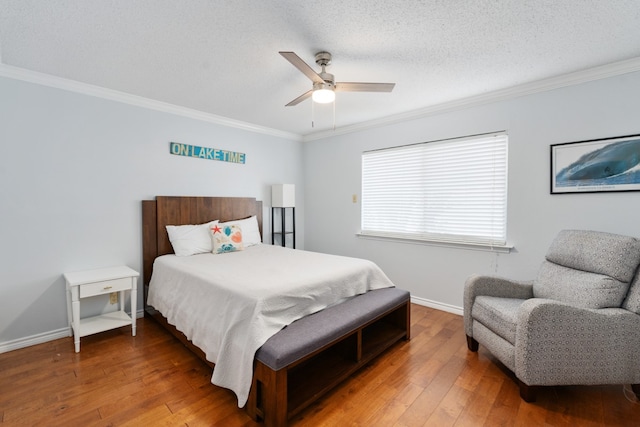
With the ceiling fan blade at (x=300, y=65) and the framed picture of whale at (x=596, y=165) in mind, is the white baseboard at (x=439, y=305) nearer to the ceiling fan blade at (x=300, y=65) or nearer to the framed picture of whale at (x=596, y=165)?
the framed picture of whale at (x=596, y=165)

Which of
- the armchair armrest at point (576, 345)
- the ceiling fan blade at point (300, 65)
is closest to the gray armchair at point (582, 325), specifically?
the armchair armrest at point (576, 345)

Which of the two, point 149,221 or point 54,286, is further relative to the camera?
point 149,221

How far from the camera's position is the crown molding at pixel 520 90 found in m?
2.34

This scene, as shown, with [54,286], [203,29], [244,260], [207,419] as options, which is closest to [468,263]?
[244,260]

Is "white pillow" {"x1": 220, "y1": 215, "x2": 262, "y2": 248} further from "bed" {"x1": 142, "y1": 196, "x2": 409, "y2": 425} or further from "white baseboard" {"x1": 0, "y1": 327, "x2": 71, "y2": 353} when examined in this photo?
"white baseboard" {"x1": 0, "y1": 327, "x2": 71, "y2": 353}

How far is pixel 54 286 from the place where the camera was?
2.65 m

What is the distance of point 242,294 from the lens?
190 centimetres

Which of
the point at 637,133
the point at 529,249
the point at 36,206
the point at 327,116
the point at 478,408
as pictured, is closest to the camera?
the point at 478,408

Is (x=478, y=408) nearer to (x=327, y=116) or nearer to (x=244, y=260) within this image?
(x=244, y=260)

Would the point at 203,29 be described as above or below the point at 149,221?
above

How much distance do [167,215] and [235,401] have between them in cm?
219

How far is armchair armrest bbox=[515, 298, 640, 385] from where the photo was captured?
180 centimetres

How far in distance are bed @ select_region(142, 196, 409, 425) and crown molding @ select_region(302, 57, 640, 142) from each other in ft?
6.47

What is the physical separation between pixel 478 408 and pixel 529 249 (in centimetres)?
167
